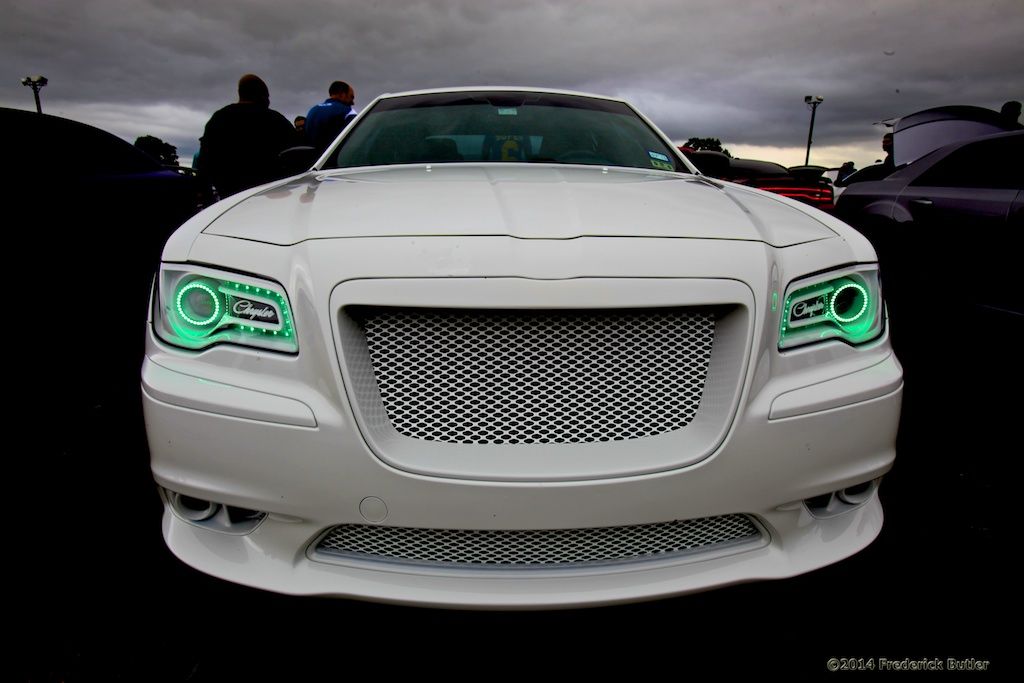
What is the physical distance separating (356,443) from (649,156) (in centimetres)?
201

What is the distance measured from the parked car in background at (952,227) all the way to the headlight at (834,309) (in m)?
2.26

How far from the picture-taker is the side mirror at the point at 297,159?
282 centimetres

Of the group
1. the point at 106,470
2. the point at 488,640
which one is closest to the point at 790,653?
the point at 488,640

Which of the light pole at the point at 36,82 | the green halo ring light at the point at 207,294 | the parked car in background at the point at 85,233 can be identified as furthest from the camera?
the light pole at the point at 36,82

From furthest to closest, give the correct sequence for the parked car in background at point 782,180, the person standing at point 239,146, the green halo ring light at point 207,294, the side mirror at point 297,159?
the parked car in background at point 782,180, the person standing at point 239,146, the side mirror at point 297,159, the green halo ring light at point 207,294

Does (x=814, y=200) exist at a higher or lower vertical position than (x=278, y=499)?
higher

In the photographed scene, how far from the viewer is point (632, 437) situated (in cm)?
136

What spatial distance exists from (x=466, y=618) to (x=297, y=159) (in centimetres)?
213

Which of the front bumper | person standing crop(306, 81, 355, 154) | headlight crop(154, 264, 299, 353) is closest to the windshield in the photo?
headlight crop(154, 264, 299, 353)

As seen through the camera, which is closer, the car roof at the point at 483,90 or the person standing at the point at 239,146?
the car roof at the point at 483,90

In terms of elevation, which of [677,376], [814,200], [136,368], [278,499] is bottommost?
[136,368]

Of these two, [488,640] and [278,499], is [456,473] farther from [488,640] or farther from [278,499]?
[488,640]

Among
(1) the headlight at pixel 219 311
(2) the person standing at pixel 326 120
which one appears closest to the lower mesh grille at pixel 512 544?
(1) the headlight at pixel 219 311

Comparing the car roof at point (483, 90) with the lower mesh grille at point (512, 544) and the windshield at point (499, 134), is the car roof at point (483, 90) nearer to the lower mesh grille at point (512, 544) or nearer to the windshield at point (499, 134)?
the windshield at point (499, 134)
